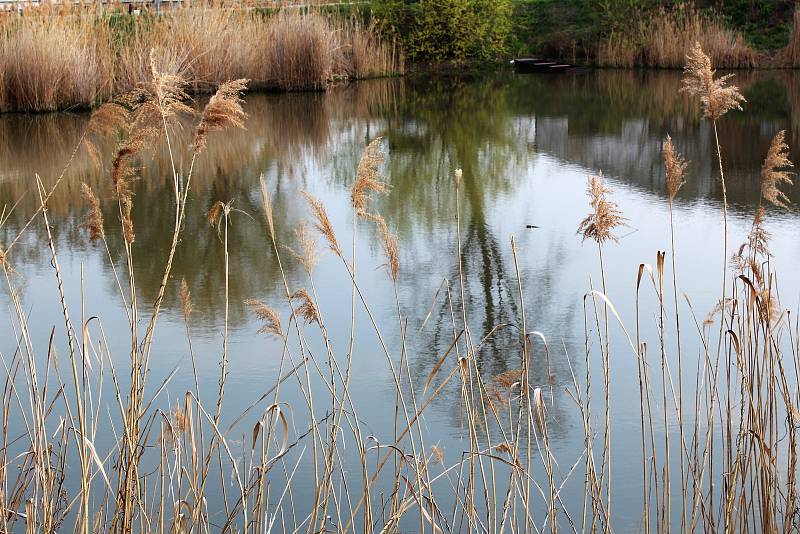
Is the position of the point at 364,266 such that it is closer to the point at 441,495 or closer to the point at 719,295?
the point at 719,295

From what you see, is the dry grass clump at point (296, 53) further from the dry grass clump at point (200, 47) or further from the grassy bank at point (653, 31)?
the grassy bank at point (653, 31)

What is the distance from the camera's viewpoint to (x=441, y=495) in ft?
9.93

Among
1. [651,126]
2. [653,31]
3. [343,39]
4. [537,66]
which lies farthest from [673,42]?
[651,126]

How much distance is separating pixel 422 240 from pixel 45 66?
19.2ft

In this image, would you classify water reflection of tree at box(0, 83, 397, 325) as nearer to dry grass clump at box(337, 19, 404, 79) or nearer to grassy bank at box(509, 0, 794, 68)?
dry grass clump at box(337, 19, 404, 79)

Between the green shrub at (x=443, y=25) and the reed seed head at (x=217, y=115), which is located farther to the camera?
the green shrub at (x=443, y=25)

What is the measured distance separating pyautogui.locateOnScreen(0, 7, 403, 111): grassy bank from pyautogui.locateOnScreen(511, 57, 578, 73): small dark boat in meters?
2.92

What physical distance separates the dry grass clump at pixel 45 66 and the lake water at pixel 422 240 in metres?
0.27

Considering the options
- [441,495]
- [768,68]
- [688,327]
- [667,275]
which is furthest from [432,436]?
[768,68]

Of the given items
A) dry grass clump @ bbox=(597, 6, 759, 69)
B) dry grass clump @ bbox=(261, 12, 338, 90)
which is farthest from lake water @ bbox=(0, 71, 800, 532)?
dry grass clump @ bbox=(597, 6, 759, 69)

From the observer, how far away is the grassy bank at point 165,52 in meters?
10.6

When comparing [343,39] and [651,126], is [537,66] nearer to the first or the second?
[343,39]

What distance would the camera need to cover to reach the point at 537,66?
16.9 m

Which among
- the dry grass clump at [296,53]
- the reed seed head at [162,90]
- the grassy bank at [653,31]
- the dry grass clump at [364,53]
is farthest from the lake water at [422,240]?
the grassy bank at [653,31]
